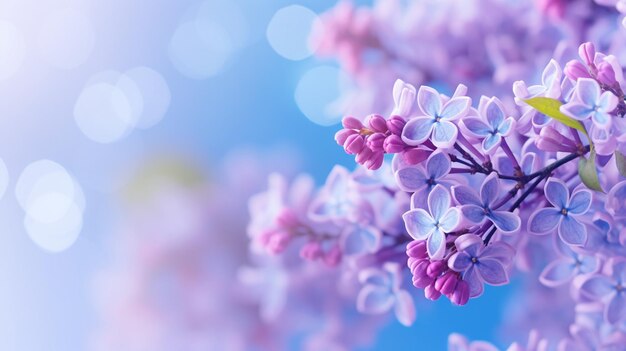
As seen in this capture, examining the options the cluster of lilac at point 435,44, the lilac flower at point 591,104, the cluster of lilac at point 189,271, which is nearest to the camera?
the lilac flower at point 591,104

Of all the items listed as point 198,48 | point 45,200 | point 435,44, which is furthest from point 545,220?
point 45,200

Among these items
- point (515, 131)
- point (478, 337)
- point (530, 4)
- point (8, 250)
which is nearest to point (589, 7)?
point (530, 4)

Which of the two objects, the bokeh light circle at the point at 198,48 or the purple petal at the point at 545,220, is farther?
the bokeh light circle at the point at 198,48

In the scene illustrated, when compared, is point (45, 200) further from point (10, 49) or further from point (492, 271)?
point (492, 271)

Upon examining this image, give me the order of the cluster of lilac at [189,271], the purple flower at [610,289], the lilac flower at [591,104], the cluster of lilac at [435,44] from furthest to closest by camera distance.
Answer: the cluster of lilac at [189,271], the cluster of lilac at [435,44], the purple flower at [610,289], the lilac flower at [591,104]

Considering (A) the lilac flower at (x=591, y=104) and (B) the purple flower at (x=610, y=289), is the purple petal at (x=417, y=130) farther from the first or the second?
(B) the purple flower at (x=610, y=289)

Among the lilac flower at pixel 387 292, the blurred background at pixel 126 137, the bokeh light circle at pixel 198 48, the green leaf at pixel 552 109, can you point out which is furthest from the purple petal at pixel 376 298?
the bokeh light circle at pixel 198 48

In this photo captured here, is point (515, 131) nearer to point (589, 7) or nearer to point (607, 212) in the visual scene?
point (607, 212)
